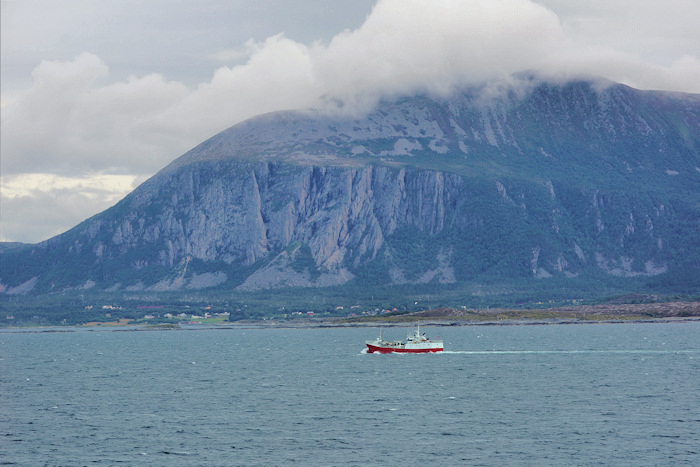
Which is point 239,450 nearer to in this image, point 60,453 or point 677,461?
point 60,453

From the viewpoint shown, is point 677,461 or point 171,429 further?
point 171,429

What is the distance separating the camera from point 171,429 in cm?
10912

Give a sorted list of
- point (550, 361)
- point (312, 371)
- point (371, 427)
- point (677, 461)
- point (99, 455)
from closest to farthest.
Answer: point (677, 461)
point (99, 455)
point (371, 427)
point (312, 371)
point (550, 361)

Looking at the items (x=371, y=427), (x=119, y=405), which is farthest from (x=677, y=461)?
(x=119, y=405)

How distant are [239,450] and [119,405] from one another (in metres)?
42.3

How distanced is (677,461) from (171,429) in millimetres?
58372

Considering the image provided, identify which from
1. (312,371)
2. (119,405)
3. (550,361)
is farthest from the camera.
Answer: (550,361)

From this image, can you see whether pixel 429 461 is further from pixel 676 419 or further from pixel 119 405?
pixel 119 405

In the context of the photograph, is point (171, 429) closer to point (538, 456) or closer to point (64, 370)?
point (538, 456)

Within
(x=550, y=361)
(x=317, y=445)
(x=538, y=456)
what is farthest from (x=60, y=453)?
(x=550, y=361)

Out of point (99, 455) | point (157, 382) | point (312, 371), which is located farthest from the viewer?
point (312, 371)

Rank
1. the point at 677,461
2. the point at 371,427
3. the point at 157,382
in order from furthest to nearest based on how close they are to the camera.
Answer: the point at 157,382 < the point at 371,427 < the point at 677,461

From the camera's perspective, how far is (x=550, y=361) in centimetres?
19288

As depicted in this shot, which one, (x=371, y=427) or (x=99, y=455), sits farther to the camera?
(x=371, y=427)
